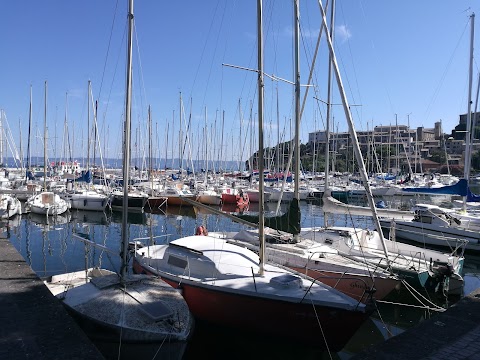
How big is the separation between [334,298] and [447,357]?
3.07 meters

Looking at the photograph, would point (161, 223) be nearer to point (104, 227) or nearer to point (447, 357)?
point (104, 227)

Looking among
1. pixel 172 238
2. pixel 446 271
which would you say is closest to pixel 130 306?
pixel 446 271

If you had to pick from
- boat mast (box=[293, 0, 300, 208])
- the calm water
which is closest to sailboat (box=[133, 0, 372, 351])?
the calm water

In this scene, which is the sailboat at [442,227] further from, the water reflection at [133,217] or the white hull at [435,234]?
the water reflection at [133,217]

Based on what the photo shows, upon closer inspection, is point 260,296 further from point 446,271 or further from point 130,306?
point 446,271

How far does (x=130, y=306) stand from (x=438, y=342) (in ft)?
19.2

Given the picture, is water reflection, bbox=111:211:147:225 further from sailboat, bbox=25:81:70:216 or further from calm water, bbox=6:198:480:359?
sailboat, bbox=25:81:70:216

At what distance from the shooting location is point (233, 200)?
42219mm

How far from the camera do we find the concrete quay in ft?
20.8

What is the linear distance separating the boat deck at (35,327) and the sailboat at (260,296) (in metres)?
3.37

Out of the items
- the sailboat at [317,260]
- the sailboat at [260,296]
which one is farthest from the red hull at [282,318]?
the sailboat at [317,260]

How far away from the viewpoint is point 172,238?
24.1 meters

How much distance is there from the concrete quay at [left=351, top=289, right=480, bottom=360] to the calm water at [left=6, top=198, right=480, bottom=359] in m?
2.01

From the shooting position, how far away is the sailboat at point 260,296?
8984 millimetres
